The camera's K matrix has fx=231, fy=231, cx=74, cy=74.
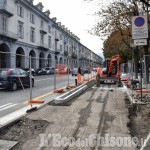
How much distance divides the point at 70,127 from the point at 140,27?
173 inches

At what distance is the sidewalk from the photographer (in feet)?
16.3

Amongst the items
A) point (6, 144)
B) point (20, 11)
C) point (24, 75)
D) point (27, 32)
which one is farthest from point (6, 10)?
point (6, 144)

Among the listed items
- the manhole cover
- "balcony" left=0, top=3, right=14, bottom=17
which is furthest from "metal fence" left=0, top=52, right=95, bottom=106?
"balcony" left=0, top=3, right=14, bottom=17

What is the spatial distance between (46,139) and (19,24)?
123 feet

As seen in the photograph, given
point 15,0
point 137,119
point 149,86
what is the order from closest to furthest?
1. point 137,119
2. point 149,86
3. point 15,0

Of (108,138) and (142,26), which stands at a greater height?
(142,26)

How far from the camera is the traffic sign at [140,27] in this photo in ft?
26.5


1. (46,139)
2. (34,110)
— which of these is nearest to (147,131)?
(46,139)

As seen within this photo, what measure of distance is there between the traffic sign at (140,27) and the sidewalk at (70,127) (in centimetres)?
271

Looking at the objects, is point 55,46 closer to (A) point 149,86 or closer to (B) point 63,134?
(A) point 149,86

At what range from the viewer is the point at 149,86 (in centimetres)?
1330

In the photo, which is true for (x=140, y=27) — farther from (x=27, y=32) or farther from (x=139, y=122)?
(x=27, y=32)

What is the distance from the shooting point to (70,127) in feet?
20.0

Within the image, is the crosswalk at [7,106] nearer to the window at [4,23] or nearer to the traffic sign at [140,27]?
the traffic sign at [140,27]
